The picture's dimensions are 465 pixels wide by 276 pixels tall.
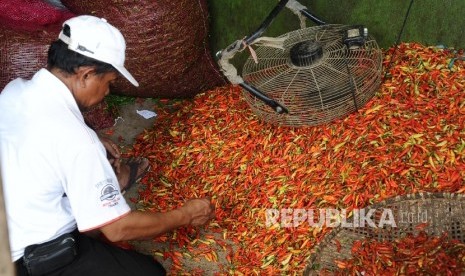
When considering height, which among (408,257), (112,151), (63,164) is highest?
(63,164)

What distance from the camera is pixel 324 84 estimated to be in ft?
11.0

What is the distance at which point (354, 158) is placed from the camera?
3.26 m

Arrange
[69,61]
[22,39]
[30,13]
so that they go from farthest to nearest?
[30,13] < [22,39] < [69,61]

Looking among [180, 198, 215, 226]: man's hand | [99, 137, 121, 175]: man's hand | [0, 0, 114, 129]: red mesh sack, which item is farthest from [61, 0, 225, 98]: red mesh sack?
[180, 198, 215, 226]: man's hand

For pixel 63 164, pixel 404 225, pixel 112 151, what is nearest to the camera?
pixel 63 164

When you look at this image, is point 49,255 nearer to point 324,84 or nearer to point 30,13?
point 324,84

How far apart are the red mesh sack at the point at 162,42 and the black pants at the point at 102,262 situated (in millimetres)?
1578

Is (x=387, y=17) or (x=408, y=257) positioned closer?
(x=408, y=257)

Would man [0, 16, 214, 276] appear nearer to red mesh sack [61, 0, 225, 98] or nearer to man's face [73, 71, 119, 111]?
man's face [73, 71, 119, 111]

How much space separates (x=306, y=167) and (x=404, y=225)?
72 cm

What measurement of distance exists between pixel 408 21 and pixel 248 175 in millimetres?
1494

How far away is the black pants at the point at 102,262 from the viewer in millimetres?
2713

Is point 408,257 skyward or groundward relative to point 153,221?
groundward

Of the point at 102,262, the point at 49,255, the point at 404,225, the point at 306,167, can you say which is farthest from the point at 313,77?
the point at 49,255
